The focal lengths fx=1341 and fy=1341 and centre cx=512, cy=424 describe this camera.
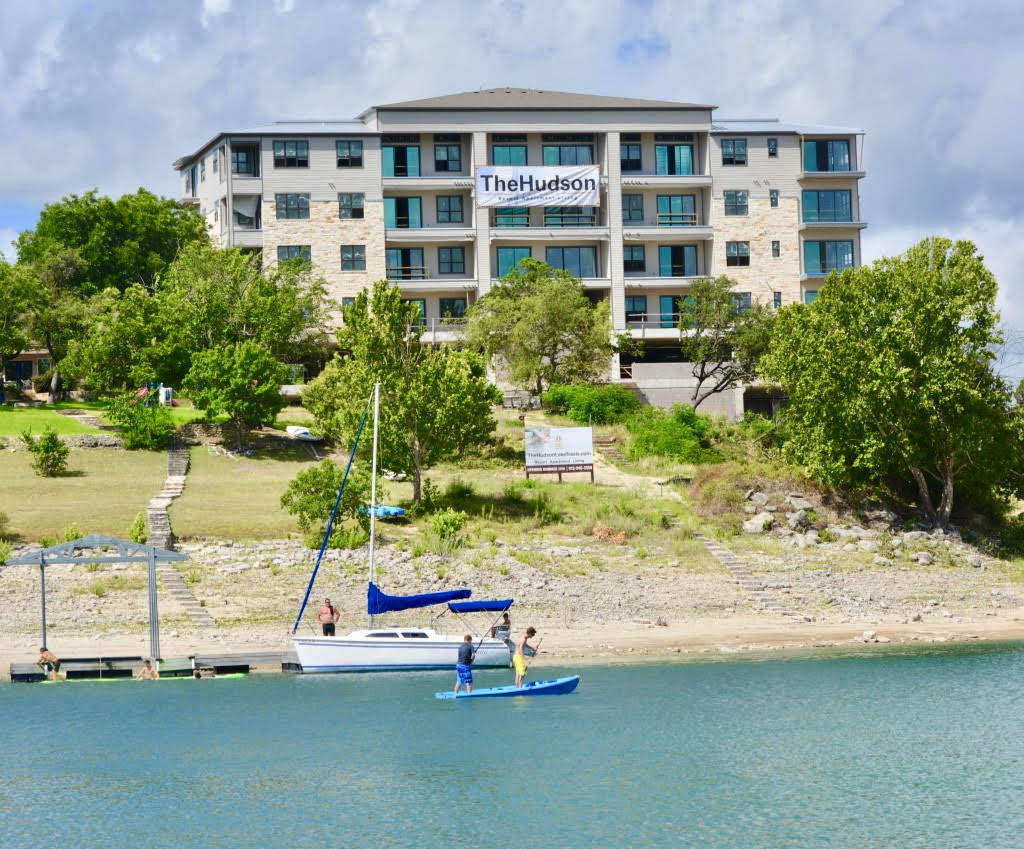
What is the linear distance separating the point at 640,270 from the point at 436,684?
201 ft

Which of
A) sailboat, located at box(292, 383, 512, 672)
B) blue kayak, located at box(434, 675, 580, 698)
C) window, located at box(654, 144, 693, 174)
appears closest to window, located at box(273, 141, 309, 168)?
window, located at box(654, 144, 693, 174)

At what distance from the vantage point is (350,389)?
60.1 meters

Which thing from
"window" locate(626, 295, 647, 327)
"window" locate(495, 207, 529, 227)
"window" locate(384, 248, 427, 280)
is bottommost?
"window" locate(626, 295, 647, 327)

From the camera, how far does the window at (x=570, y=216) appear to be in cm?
9631

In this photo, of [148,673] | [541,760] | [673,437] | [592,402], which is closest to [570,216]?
[592,402]

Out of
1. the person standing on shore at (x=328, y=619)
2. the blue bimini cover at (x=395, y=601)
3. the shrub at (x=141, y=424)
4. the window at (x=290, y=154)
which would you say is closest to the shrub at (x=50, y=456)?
the shrub at (x=141, y=424)

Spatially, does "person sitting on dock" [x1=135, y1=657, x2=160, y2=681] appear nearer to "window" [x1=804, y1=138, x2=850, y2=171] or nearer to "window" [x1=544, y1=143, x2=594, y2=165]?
"window" [x1=544, y1=143, x2=594, y2=165]

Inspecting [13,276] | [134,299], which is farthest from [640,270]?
[13,276]

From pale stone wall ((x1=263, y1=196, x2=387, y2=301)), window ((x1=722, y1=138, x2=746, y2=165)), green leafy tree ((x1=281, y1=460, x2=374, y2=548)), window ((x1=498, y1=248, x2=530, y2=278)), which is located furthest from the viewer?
window ((x1=722, y1=138, x2=746, y2=165))

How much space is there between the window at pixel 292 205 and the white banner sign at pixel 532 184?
39.1 ft

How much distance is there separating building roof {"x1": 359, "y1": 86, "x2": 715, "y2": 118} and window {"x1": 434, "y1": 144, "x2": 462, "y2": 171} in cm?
319

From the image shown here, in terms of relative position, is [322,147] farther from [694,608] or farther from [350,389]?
[694,608]

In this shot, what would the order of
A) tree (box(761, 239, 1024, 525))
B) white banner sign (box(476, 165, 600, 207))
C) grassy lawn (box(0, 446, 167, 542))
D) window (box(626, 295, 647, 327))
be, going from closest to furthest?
grassy lawn (box(0, 446, 167, 542)), tree (box(761, 239, 1024, 525)), white banner sign (box(476, 165, 600, 207)), window (box(626, 295, 647, 327))

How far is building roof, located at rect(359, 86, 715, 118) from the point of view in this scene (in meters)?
93.6
